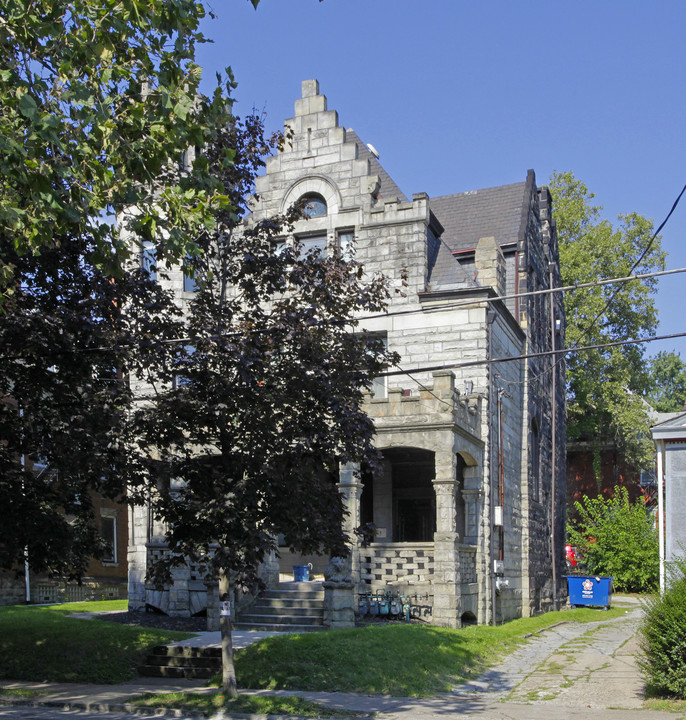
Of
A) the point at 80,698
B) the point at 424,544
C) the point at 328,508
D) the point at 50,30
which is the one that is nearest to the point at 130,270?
the point at 328,508

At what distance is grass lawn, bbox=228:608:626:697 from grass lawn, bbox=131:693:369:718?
117cm

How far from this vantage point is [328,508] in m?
13.2

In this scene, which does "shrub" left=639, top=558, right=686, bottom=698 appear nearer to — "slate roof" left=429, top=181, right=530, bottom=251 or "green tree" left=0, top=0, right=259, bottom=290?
"green tree" left=0, top=0, right=259, bottom=290

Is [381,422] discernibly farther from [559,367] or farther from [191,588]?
[559,367]

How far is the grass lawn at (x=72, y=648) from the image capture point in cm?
1510

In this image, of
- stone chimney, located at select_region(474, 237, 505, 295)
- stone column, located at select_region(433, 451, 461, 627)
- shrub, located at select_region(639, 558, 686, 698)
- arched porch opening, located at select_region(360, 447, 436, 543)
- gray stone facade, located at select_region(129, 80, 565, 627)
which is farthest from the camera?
arched porch opening, located at select_region(360, 447, 436, 543)

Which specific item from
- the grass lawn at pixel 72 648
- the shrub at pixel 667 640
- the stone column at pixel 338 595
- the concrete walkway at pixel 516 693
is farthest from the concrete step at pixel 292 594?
the shrub at pixel 667 640

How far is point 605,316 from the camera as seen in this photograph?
136 feet

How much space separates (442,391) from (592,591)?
12684mm

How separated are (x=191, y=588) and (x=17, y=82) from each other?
14.4 m

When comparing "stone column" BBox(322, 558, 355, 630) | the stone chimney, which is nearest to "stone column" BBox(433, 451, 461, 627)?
"stone column" BBox(322, 558, 355, 630)

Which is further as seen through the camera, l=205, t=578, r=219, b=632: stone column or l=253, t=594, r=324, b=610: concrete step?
l=253, t=594, r=324, b=610: concrete step

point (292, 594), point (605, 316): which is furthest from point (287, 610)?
point (605, 316)

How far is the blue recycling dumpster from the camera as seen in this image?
28.8m
